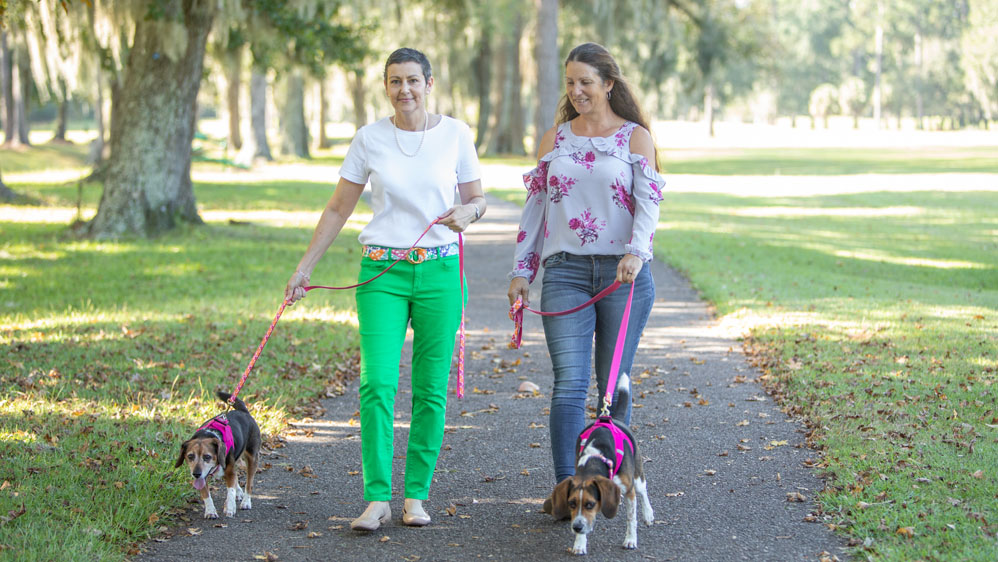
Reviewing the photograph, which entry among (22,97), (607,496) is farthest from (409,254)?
(22,97)

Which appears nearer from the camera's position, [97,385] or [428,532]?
[428,532]

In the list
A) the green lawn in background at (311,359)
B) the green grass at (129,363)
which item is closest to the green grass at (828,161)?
the green lawn in background at (311,359)

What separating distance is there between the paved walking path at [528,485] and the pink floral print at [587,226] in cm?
133

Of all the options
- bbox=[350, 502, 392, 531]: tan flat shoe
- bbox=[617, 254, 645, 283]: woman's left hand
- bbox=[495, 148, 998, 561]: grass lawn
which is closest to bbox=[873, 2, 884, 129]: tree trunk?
bbox=[495, 148, 998, 561]: grass lawn

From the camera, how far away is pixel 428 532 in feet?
15.1

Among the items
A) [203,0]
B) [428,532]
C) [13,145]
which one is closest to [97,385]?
[428,532]

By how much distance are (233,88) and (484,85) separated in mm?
13532

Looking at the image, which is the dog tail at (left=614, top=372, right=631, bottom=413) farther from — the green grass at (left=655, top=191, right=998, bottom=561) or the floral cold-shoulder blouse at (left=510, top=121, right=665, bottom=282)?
the green grass at (left=655, top=191, right=998, bottom=561)

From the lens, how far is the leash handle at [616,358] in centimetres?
439

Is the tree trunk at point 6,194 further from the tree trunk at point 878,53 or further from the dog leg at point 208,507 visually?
the tree trunk at point 878,53

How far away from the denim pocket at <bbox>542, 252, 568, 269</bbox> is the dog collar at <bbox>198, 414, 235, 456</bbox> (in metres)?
1.63

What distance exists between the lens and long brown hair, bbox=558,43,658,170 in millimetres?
4488

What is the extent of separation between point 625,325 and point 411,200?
43.3 inches

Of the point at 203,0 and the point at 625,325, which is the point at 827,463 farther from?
the point at 203,0
